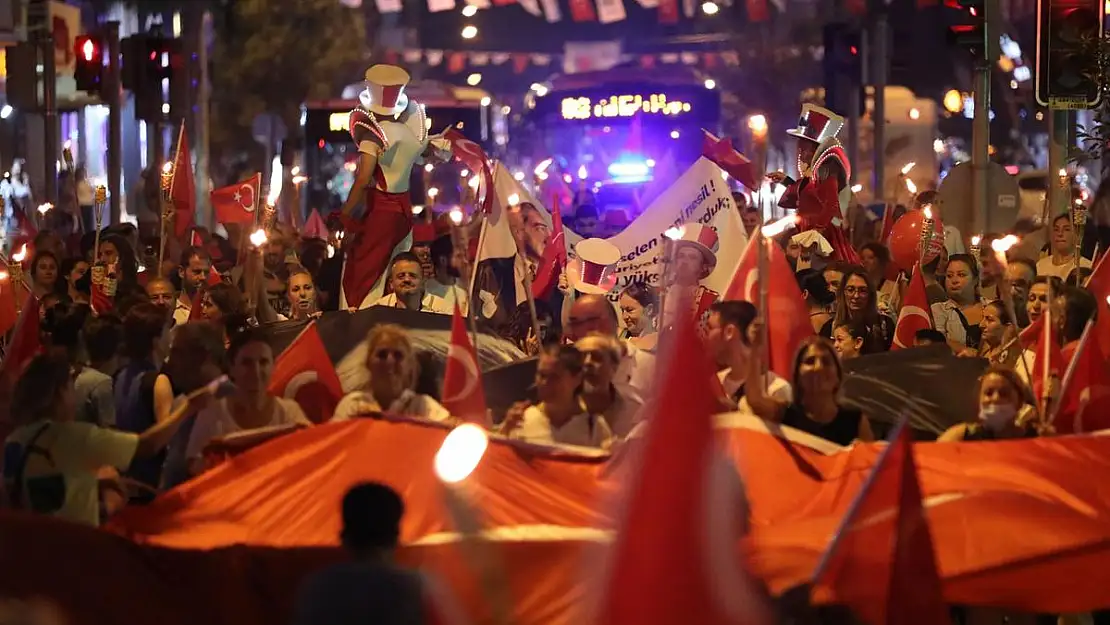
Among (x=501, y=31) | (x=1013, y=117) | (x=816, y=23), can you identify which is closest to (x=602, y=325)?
(x=1013, y=117)

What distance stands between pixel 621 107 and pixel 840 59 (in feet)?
31.5

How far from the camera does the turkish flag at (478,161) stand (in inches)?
493

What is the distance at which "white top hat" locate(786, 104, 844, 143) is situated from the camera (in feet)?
50.8

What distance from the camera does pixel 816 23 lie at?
63.7 m

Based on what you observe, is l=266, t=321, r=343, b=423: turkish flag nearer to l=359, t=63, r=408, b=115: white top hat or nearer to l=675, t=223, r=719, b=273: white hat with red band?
l=675, t=223, r=719, b=273: white hat with red band

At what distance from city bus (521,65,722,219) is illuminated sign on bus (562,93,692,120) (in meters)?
0.02

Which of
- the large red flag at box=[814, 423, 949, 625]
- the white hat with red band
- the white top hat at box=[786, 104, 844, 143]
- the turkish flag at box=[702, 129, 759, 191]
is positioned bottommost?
the large red flag at box=[814, 423, 949, 625]

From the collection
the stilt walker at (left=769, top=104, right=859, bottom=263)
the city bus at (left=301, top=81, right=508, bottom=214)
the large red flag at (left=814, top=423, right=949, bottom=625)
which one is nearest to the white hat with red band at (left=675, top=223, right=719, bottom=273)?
the stilt walker at (left=769, top=104, right=859, bottom=263)

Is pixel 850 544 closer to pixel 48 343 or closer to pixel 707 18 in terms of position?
pixel 48 343


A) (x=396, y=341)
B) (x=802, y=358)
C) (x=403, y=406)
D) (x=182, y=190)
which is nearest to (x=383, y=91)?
(x=182, y=190)

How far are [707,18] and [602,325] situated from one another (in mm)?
69511

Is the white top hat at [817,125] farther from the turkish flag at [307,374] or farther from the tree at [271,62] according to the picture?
the tree at [271,62]

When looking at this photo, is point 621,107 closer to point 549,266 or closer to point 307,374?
point 549,266

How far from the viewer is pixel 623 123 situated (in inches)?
1270
